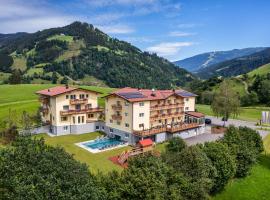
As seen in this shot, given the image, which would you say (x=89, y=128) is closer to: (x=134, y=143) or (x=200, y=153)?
(x=134, y=143)

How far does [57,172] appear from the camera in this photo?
2423 cm

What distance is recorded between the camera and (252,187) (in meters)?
42.6

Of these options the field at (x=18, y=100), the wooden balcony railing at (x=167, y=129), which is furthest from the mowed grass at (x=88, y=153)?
the field at (x=18, y=100)

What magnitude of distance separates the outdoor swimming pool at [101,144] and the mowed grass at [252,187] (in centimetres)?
2137

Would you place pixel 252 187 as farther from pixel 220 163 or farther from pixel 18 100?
pixel 18 100

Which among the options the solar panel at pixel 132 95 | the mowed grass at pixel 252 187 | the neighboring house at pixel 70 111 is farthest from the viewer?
the neighboring house at pixel 70 111

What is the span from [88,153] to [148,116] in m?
15.0

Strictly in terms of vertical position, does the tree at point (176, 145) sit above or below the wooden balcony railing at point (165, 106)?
below

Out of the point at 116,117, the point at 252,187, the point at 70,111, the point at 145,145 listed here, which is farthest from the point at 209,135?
the point at 70,111

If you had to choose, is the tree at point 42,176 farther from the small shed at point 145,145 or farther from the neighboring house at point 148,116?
the neighboring house at point 148,116

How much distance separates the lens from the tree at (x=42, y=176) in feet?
71.2

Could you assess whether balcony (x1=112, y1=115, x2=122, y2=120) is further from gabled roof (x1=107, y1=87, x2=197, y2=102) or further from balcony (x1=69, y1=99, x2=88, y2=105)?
balcony (x1=69, y1=99, x2=88, y2=105)

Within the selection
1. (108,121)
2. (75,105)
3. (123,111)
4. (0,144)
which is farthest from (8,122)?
(123,111)

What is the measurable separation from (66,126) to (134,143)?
1565 cm
